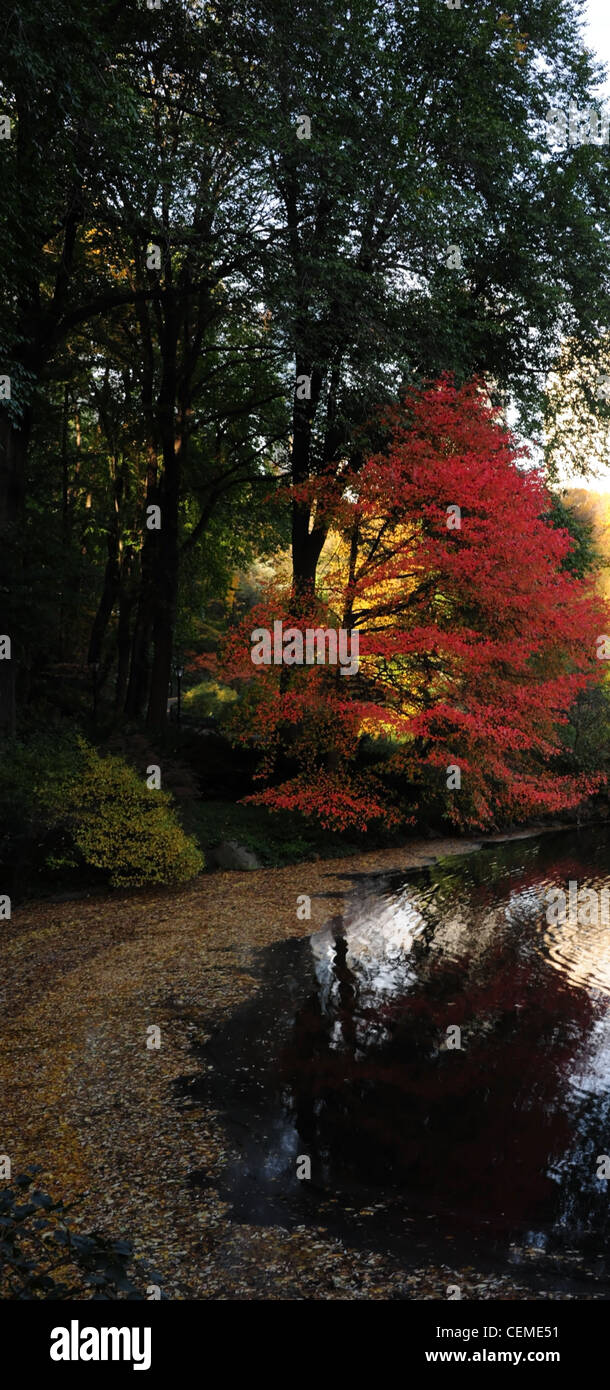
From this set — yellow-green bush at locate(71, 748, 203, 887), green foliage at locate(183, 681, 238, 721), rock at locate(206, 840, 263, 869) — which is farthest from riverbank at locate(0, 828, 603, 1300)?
green foliage at locate(183, 681, 238, 721)

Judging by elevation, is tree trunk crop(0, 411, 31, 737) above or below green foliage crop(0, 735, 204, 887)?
above

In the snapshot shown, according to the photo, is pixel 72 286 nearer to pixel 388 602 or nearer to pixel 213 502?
pixel 213 502

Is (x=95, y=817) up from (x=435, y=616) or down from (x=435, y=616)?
down

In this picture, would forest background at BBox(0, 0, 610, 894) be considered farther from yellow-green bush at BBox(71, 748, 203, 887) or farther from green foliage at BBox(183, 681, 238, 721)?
green foliage at BBox(183, 681, 238, 721)

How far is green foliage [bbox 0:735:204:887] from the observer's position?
1284cm

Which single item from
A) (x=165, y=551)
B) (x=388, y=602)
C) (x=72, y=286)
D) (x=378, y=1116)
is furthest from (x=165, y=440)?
(x=378, y=1116)

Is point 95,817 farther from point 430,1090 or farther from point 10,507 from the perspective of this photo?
point 430,1090

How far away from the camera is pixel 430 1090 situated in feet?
23.7

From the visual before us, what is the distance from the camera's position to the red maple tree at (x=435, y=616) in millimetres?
14375

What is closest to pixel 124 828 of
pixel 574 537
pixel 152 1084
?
pixel 152 1084

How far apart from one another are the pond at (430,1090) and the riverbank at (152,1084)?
232 millimetres

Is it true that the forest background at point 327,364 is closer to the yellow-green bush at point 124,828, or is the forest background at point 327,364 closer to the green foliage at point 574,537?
the yellow-green bush at point 124,828

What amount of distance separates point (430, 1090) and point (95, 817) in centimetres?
743

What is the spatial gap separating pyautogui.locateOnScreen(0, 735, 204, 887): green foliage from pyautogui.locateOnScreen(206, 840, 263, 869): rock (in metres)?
1.67
